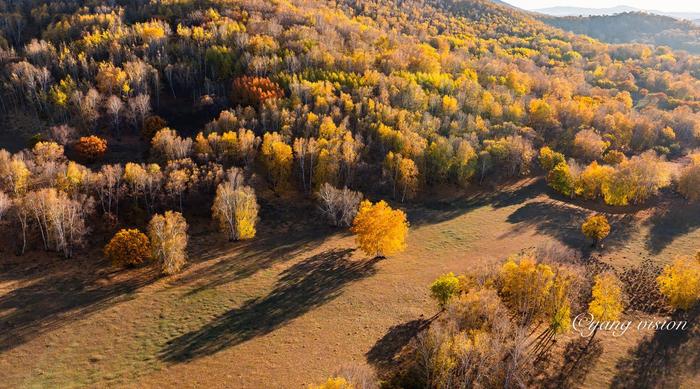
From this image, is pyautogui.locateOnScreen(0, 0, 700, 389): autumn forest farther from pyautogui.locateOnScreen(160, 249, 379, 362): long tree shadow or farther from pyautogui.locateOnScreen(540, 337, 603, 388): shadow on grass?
pyautogui.locateOnScreen(160, 249, 379, 362): long tree shadow

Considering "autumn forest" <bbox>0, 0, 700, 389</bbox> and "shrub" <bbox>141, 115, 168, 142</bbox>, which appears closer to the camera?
"autumn forest" <bbox>0, 0, 700, 389</bbox>

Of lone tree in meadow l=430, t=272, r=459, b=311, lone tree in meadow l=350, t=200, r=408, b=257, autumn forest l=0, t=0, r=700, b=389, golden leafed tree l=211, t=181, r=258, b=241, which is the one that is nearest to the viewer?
autumn forest l=0, t=0, r=700, b=389

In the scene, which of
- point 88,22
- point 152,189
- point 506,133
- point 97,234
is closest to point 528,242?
point 506,133

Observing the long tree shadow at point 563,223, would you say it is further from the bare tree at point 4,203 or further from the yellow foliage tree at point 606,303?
the bare tree at point 4,203

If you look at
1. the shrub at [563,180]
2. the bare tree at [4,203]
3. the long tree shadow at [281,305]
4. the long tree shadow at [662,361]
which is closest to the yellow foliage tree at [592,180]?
the shrub at [563,180]

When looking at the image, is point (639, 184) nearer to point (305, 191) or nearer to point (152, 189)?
point (305, 191)

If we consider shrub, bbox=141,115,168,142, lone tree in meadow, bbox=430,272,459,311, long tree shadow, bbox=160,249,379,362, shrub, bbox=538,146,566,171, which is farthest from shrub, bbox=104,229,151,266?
shrub, bbox=538,146,566,171

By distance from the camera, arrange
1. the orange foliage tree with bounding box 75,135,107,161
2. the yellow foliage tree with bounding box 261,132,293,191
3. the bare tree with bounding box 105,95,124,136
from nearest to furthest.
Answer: the yellow foliage tree with bounding box 261,132,293,191
the orange foliage tree with bounding box 75,135,107,161
the bare tree with bounding box 105,95,124,136
